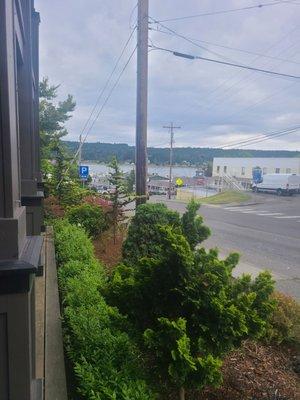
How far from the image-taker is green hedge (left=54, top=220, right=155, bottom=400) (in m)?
2.50

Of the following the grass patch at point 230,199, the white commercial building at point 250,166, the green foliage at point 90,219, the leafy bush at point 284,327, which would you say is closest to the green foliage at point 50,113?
the green foliage at point 90,219

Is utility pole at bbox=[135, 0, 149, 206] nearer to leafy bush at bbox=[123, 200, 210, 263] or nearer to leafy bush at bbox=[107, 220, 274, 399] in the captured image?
leafy bush at bbox=[123, 200, 210, 263]

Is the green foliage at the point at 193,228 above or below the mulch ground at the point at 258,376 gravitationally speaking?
above

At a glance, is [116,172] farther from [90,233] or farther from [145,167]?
[90,233]

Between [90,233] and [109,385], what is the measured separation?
7196mm

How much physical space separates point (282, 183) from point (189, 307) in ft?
146

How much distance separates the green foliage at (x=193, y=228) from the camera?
3717 mm

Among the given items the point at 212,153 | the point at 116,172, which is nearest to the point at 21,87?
the point at 116,172

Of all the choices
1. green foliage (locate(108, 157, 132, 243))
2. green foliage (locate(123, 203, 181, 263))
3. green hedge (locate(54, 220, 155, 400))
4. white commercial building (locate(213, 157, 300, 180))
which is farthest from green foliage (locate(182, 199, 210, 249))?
white commercial building (locate(213, 157, 300, 180))

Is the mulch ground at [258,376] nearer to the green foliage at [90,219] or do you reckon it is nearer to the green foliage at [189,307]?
the green foliage at [189,307]

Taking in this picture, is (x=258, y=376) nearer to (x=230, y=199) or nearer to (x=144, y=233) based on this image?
(x=144, y=233)

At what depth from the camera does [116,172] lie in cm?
885

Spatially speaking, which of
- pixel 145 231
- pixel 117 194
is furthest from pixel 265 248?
pixel 145 231

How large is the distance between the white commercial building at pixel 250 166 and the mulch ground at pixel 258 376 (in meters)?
59.6
